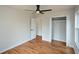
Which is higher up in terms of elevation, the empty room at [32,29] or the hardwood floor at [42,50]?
the empty room at [32,29]

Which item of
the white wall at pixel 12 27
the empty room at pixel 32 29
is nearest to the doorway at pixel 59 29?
the empty room at pixel 32 29

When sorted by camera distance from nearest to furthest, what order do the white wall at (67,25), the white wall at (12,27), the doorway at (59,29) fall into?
the white wall at (12,27)
the white wall at (67,25)
the doorway at (59,29)

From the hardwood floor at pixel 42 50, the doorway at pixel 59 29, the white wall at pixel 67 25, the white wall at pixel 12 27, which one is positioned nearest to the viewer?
the white wall at pixel 12 27

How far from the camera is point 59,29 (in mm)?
7137

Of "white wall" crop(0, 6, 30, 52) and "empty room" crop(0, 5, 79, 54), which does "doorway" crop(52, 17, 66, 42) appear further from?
"white wall" crop(0, 6, 30, 52)

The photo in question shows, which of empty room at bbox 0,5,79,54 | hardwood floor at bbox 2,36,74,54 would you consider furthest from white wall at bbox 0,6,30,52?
hardwood floor at bbox 2,36,74,54

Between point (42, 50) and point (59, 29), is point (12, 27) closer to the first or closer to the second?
point (42, 50)

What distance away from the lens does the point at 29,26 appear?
22.7ft

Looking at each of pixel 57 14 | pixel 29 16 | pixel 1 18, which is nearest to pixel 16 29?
pixel 1 18

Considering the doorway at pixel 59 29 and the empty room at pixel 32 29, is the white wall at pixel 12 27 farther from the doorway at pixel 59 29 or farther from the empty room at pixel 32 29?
the doorway at pixel 59 29

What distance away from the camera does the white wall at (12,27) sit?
422 cm

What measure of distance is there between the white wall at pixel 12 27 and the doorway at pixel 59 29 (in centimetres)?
237
